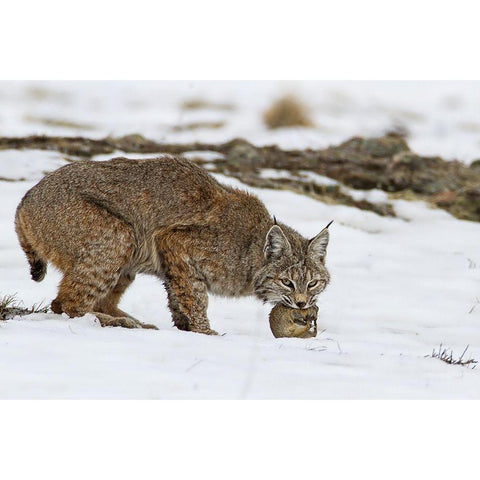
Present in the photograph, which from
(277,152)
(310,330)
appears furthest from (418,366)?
(277,152)

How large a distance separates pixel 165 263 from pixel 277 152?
844 centimetres

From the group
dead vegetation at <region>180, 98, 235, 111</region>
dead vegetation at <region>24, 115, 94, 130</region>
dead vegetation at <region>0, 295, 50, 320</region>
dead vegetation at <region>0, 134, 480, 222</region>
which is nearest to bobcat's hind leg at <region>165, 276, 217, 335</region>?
dead vegetation at <region>0, 295, 50, 320</region>

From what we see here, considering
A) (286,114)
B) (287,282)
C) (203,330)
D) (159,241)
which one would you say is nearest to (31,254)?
(159,241)

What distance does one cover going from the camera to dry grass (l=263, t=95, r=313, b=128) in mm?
19459

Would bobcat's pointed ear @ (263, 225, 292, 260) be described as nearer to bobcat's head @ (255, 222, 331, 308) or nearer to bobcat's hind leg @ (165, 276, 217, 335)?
bobcat's head @ (255, 222, 331, 308)

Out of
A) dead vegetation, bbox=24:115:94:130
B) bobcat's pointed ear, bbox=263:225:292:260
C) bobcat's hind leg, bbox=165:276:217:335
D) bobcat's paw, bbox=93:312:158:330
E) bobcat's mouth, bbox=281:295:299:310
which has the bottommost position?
dead vegetation, bbox=24:115:94:130

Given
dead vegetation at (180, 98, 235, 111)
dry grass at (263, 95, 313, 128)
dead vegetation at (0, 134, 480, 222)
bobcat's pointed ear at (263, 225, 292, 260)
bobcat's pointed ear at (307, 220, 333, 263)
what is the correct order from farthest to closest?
dead vegetation at (180, 98, 235, 111)
dry grass at (263, 95, 313, 128)
dead vegetation at (0, 134, 480, 222)
bobcat's pointed ear at (307, 220, 333, 263)
bobcat's pointed ear at (263, 225, 292, 260)

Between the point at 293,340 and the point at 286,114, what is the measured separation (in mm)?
13219

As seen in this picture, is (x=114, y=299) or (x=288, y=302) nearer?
(x=288, y=302)

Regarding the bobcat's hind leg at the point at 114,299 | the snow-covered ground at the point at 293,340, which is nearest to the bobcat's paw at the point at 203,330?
the snow-covered ground at the point at 293,340

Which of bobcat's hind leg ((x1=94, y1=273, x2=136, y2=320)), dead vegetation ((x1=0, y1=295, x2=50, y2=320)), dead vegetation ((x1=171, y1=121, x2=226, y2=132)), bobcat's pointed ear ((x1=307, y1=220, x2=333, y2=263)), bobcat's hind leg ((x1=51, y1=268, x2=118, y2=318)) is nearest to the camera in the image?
dead vegetation ((x1=0, y1=295, x2=50, y2=320))

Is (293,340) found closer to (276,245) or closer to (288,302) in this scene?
(288,302)

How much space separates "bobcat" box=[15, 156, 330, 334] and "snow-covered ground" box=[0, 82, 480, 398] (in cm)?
41

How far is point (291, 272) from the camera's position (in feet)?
25.0
